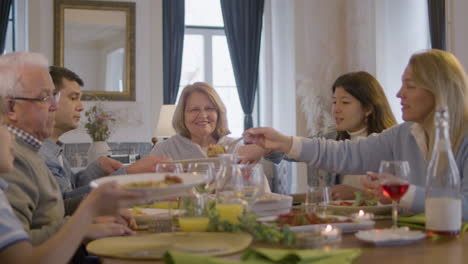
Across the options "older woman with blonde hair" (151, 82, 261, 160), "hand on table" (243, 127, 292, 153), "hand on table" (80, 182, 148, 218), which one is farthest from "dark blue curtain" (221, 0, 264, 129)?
"hand on table" (80, 182, 148, 218)

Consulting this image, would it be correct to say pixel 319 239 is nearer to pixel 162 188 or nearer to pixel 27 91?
pixel 162 188

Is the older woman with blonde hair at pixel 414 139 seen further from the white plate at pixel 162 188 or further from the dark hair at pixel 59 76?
the dark hair at pixel 59 76

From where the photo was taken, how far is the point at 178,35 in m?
6.13

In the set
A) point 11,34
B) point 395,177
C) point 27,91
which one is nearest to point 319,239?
point 395,177

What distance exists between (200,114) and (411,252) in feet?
7.01

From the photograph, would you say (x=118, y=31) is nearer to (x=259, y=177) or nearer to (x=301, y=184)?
(x=301, y=184)

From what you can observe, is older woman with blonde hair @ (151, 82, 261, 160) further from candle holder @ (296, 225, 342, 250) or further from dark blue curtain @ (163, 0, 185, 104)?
dark blue curtain @ (163, 0, 185, 104)

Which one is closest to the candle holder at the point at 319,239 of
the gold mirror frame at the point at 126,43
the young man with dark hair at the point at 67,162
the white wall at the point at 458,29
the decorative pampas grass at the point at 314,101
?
the young man with dark hair at the point at 67,162

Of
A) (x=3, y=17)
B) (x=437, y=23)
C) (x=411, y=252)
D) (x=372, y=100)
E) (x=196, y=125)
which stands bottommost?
(x=411, y=252)

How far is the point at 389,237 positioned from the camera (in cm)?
120

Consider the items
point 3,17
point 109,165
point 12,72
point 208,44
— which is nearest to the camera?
point 12,72

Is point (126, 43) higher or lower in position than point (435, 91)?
higher

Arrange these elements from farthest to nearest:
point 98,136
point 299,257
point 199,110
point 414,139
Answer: point 98,136, point 199,110, point 414,139, point 299,257

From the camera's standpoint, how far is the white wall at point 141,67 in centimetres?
555
